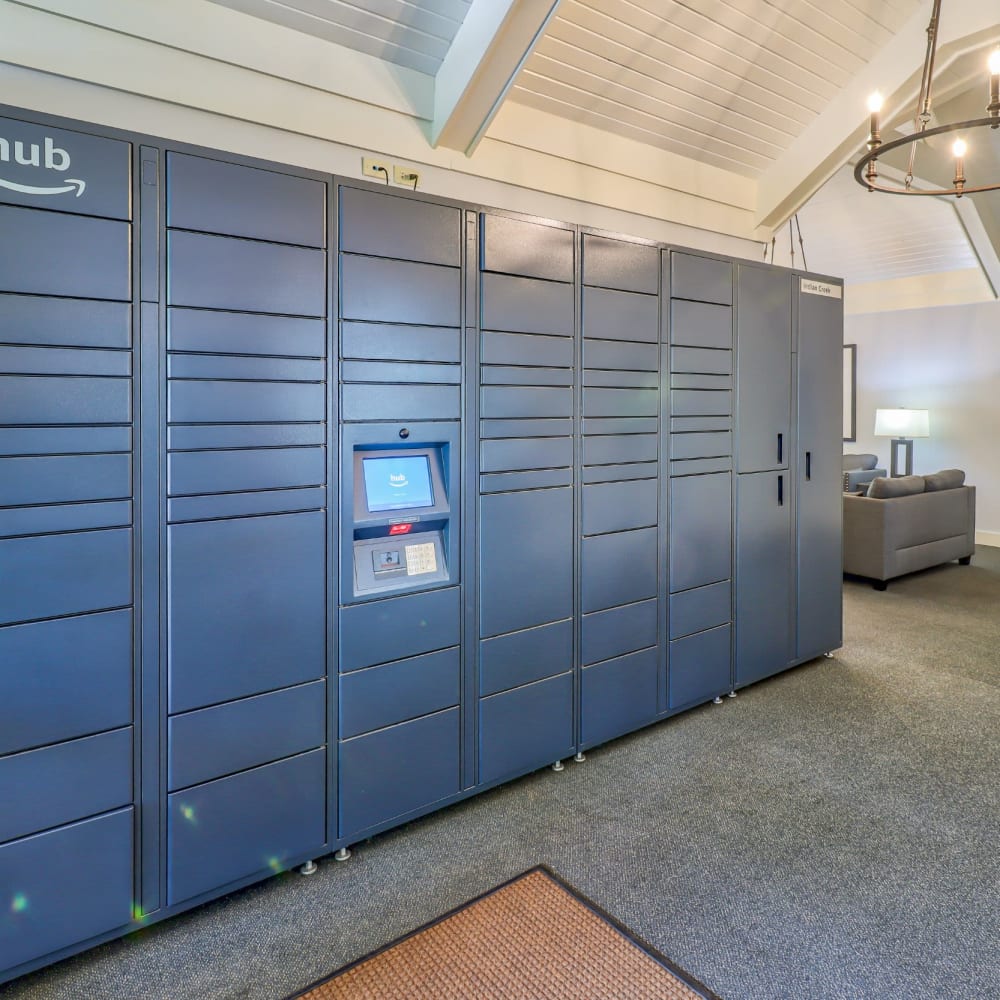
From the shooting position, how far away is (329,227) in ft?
6.37

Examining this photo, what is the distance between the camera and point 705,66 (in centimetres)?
294

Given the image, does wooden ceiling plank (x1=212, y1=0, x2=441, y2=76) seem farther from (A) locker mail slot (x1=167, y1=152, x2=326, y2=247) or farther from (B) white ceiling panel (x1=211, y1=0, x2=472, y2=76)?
(A) locker mail slot (x1=167, y1=152, x2=326, y2=247)

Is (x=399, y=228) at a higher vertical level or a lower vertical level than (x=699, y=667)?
higher

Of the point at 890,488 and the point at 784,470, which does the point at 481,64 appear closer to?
the point at 784,470

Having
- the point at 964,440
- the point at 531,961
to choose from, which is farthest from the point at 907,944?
the point at 964,440

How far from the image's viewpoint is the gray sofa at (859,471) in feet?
21.6

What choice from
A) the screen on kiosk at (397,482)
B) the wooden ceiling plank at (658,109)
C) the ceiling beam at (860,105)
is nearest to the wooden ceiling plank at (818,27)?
the ceiling beam at (860,105)

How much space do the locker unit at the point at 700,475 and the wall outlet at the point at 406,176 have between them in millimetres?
1106

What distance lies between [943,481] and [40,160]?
22.0 feet

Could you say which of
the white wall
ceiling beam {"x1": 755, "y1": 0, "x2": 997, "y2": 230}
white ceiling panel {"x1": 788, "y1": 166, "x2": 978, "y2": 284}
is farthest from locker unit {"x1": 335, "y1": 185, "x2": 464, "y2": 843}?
the white wall

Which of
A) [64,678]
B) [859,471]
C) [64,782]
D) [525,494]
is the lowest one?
[64,782]

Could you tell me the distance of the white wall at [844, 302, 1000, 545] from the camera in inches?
273

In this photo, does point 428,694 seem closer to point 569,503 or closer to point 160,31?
point 569,503

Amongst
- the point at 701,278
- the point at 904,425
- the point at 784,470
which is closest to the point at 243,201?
the point at 701,278
